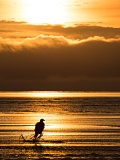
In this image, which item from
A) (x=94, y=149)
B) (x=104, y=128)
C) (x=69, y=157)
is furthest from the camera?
(x=104, y=128)

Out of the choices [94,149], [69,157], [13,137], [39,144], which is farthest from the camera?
[13,137]

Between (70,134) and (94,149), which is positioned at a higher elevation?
(70,134)

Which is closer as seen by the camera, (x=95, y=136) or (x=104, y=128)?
(x=95, y=136)

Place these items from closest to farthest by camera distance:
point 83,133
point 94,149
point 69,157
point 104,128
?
point 69,157
point 94,149
point 83,133
point 104,128

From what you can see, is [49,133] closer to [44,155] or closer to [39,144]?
→ [39,144]

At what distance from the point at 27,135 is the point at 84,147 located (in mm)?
6765

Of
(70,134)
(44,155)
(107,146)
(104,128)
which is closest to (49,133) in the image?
(70,134)

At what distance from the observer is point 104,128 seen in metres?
41.1

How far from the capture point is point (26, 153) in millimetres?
28078

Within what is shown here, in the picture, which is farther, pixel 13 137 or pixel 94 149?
pixel 13 137

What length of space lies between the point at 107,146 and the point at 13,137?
605cm

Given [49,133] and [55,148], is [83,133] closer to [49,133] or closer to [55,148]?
[49,133]

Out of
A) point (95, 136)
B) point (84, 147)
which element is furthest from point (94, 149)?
point (95, 136)

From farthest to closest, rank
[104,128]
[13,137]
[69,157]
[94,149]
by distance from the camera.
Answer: [104,128] → [13,137] → [94,149] → [69,157]
